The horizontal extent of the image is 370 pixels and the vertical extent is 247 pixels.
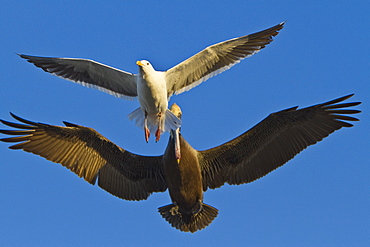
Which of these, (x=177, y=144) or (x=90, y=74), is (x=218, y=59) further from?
(x=90, y=74)

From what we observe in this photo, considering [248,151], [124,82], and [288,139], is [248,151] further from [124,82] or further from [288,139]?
[124,82]

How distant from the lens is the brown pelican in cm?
1191

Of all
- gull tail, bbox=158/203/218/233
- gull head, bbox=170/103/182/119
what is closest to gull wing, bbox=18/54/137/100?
gull head, bbox=170/103/182/119

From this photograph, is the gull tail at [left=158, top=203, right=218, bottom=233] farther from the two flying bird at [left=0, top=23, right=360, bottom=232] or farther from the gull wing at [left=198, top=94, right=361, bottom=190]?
the gull wing at [left=198, top=94, right=361, bottom=190]

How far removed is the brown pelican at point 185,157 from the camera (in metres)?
11.9

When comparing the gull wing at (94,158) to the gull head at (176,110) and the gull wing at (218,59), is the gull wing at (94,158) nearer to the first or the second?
the gull head at (176,110)

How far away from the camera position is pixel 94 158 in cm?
1243

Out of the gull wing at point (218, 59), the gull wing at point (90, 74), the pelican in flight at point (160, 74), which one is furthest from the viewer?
the gull wing at point (90, 74)

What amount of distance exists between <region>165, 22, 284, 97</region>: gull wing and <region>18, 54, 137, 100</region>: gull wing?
718 millimetres

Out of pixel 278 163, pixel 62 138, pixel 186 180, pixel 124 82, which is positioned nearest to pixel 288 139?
pixel 278 163

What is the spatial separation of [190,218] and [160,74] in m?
2.47

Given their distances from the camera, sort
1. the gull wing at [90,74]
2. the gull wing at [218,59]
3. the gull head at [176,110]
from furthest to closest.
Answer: the gull head at [176,110], the gull wing at [90,74], the gull wing at [218,59]

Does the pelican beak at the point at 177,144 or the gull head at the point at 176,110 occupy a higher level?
the gull head at the point at 176,110

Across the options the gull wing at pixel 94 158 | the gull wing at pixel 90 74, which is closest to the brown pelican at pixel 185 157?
the gull wing at pixel 94 158
